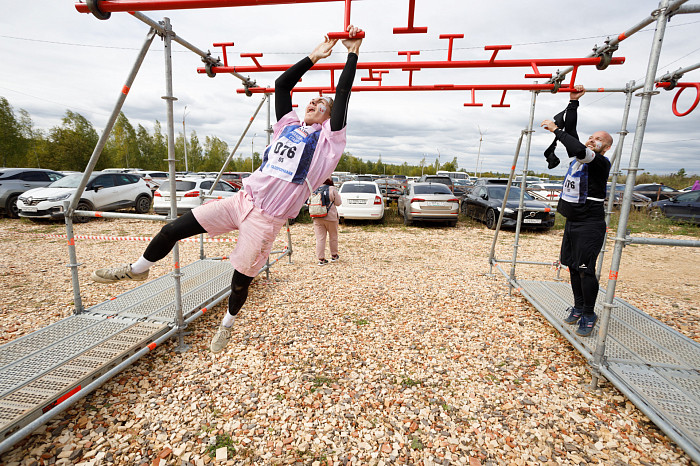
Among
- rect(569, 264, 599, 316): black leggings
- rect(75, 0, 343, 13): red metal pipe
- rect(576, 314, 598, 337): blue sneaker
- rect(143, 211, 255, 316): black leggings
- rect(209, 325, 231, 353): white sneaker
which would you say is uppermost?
rect(75, 0, 343, 13): red metal pipe

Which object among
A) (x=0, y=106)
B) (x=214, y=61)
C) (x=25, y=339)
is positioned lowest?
(x=25, y=339)

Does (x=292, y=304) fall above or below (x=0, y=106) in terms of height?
below

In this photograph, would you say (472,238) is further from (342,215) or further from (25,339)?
(25,339)

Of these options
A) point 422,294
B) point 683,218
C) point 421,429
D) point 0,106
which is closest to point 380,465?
point 421,429

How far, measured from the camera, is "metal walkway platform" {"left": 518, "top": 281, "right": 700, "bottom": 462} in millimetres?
2086

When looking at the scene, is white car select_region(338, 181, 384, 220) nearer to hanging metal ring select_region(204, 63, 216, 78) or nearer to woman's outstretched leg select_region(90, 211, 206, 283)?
hanging metal ring select_region(204, 63, 216, 78)

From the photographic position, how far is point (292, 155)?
101 inches

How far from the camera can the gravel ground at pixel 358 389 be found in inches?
81.7

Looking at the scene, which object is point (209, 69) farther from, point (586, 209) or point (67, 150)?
point (67, 150)

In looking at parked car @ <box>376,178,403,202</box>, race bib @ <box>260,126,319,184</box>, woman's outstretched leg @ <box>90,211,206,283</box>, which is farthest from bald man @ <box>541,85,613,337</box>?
parked car @ <box>376,178,403,202</box>

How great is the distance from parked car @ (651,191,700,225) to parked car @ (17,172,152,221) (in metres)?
19.8

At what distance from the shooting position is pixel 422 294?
475 cm

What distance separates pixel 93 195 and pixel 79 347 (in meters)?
10.2

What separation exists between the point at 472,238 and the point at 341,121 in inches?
324
